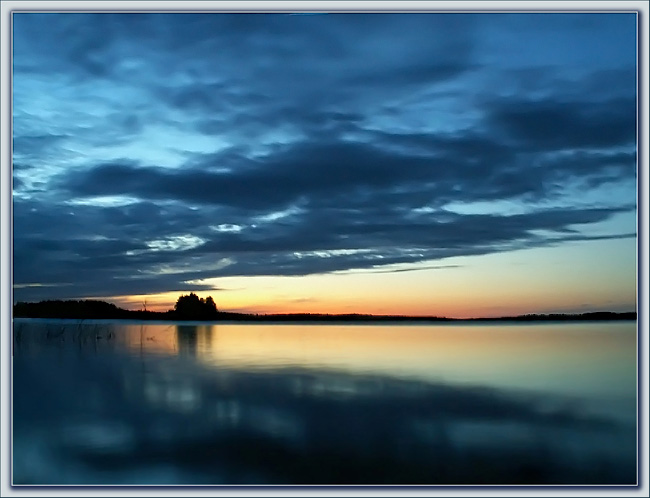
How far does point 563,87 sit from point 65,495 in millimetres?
7598

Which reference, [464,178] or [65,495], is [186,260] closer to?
[464,178]

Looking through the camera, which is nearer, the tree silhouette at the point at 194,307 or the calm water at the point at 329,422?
the calm water at the point at 329,422

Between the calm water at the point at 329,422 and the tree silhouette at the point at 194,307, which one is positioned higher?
the tree silhouette at the point at 194,307

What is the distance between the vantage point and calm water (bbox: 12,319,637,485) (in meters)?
5.73

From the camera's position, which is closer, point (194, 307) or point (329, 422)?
point (329, 422)

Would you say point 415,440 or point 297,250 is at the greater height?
point 297,250

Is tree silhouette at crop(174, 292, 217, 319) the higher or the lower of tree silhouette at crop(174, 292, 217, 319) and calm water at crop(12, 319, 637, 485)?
the higher

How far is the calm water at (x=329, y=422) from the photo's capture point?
5734mm

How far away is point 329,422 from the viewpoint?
24.0 ft

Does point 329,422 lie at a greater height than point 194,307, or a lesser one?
lesser

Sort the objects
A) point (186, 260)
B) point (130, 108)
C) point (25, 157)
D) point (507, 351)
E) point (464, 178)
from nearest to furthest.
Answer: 1. point (25, 157)
2. point (130, 108)
3. point (464, 178)
4. point (186, 260)
5. point (507, 351)

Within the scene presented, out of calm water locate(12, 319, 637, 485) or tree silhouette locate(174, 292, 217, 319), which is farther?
tree silhouette locate(174, 292, 217, 319)

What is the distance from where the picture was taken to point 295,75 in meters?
7.82
